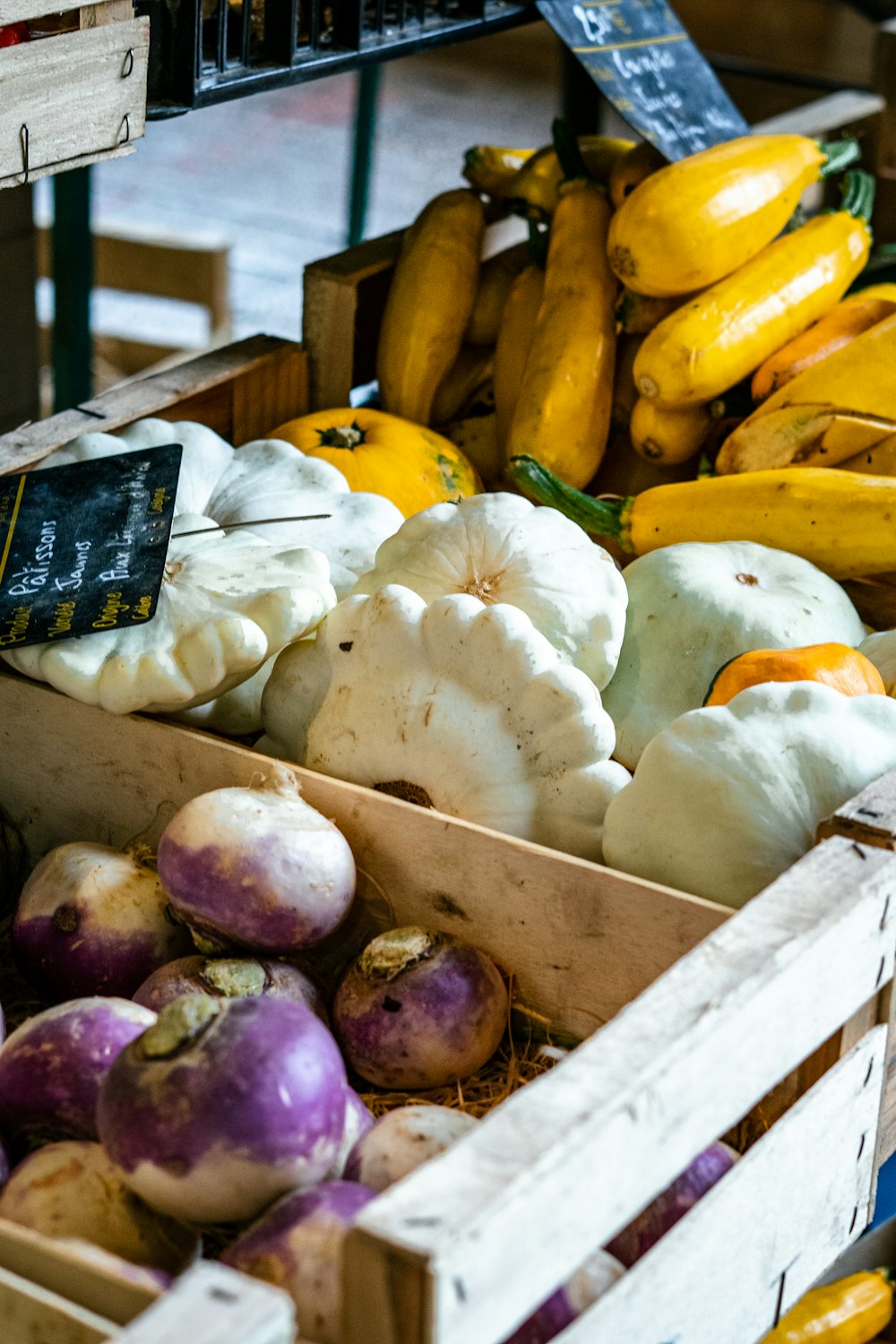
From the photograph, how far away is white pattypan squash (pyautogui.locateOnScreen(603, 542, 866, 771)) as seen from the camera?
1387 mm

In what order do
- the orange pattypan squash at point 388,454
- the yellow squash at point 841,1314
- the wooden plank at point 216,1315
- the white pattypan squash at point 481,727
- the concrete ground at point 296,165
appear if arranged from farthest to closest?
the concrete ground at point 296,165 → the yellow squash at point 841,1314 → the orange pattypan squash at point 388,454 → the white pattypan squash at point 481,727 → the wooden plank at point 216,1315

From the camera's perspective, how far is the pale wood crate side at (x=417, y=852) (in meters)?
1.05

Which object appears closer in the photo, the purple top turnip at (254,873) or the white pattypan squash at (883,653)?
the purple top turnip at (254,873)

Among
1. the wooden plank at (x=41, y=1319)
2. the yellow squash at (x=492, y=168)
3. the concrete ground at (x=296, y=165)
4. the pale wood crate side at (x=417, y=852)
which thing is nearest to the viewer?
the wooden plank at (x=41, y=1319)

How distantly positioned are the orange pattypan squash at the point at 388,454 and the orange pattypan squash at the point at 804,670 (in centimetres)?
55

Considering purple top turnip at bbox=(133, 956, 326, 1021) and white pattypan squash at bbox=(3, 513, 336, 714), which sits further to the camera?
white pattypan squash at bbox=(3, 513, 336, 714)

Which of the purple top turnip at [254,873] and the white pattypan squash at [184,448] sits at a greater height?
the white pattypan squash at [184,448]

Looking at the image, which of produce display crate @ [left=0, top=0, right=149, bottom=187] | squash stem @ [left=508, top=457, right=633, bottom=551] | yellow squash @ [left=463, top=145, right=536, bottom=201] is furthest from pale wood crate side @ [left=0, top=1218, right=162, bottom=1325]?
yellow squash @ [left=463, top=145, right=536, bottom=201]

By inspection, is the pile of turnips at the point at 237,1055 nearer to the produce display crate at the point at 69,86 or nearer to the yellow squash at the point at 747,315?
the produce display crate at the point at 69,86

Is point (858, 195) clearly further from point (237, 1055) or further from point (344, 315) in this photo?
point (237, 1055)

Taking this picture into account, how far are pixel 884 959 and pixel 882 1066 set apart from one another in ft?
0.37

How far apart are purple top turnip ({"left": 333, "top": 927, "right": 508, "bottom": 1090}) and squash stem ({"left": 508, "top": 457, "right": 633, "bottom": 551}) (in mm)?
663

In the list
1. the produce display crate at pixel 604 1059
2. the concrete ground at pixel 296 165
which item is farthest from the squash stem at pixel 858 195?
the concrete ground at pixel 296 165

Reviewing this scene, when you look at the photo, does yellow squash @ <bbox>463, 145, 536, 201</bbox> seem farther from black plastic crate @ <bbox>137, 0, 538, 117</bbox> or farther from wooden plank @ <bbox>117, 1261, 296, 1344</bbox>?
wooden plank @ <bbox>117, 1261, 296, 1344</bbox>
